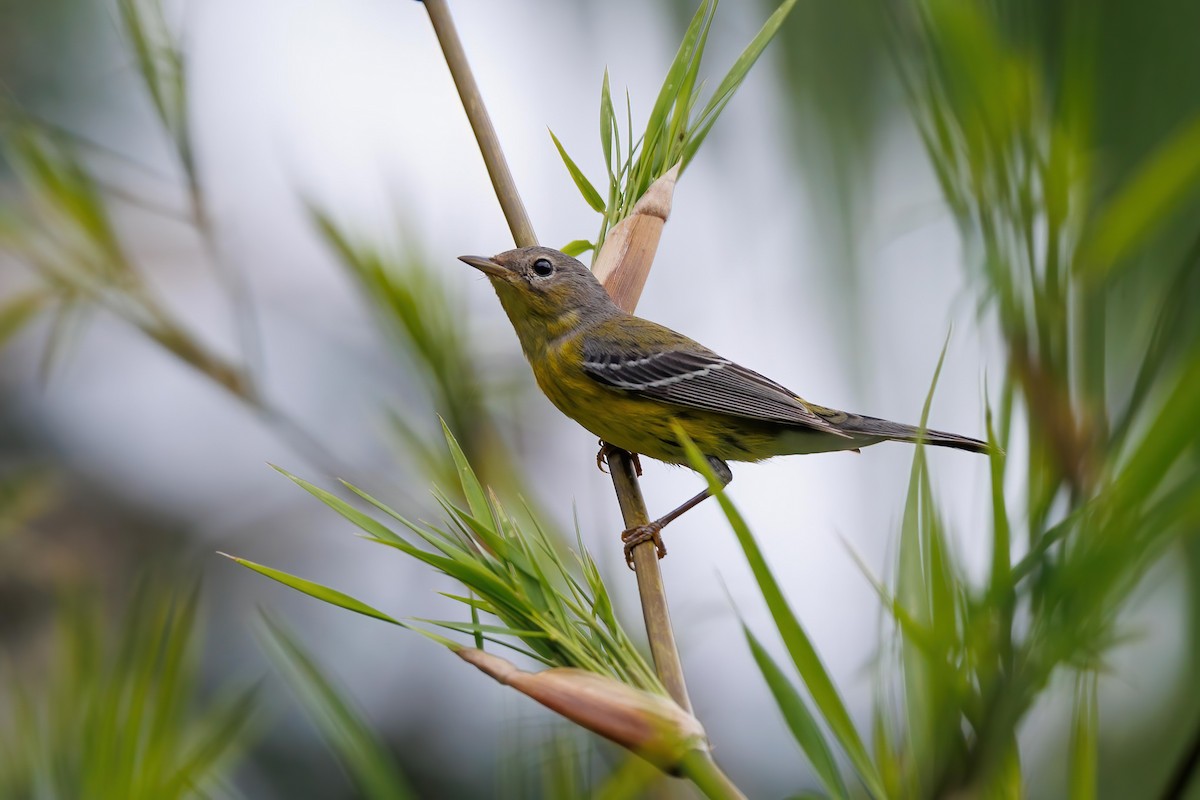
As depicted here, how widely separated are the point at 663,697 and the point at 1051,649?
0.19 metres

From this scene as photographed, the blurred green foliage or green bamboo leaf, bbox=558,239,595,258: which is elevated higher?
green bamboo leaf, bbox=558,239,595,258

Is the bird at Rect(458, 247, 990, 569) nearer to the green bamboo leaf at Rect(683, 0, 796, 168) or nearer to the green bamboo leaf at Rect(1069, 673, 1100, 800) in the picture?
the green bamboo leaf at Rect(683, 0, 796, 168)

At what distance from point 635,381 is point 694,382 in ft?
0.34

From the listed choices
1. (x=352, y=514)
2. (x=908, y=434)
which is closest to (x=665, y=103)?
(x=908, y=434)

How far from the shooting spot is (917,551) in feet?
1.09

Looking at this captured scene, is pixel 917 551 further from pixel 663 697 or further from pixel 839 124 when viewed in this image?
pixel 839 124

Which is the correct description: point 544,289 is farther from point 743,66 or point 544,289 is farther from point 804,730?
point 804,730

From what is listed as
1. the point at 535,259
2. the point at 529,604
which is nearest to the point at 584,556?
the point at 529,604

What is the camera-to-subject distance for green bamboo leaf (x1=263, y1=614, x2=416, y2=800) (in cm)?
37

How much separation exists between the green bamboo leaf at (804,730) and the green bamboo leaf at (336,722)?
145 mm

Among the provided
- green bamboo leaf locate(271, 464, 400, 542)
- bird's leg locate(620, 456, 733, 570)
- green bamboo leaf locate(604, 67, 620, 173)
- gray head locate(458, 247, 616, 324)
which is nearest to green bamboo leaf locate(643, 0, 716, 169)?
green bamboo leaf locate(604, 67, 620, 173)

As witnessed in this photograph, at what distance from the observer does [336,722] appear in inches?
14.8

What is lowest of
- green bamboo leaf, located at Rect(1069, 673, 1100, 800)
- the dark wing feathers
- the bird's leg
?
the bird's leg

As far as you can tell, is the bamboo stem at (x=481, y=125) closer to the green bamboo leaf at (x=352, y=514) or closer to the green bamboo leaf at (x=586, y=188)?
the green bamboo leaf at (x=586, y=188)
